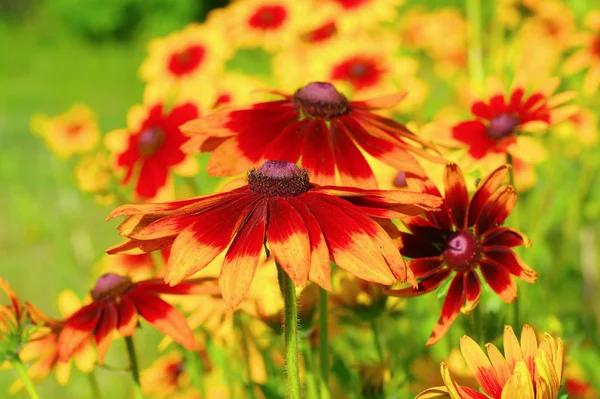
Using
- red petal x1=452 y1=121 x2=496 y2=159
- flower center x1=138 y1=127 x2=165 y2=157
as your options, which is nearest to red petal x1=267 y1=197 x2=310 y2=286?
red petal x1=452 y1=121 x2=496 y2=159

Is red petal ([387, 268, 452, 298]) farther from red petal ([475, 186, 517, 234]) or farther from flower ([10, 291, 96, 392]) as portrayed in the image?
flower ([10, 291, 96, 392])

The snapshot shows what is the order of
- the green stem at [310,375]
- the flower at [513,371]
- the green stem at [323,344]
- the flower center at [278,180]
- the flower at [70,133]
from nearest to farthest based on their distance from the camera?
the flower at [513,371] → the flower center at [278,180] → the green stem at [323,344] → the green stem at [310,375] → the flower at [70,133]

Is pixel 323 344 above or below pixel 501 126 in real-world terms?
below

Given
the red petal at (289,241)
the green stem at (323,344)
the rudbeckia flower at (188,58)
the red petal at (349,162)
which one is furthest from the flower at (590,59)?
the red petal at (289,241)

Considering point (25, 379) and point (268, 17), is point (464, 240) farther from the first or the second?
point (268, 17)

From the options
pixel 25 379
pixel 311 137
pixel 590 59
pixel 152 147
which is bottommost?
pixel 25 379

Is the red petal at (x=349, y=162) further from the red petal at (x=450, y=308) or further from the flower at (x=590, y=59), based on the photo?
the flower at (x=590, y=59)

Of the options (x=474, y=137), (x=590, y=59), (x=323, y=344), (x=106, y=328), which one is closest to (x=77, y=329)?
(x=106, y=328)
